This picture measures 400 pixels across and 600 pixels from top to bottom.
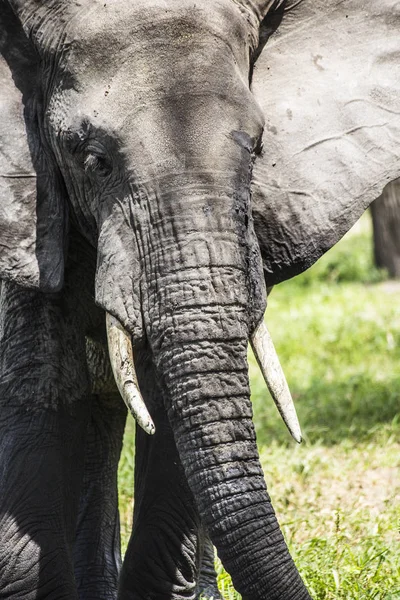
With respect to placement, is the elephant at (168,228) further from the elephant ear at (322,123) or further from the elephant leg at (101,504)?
the elephant leg at (101,504)

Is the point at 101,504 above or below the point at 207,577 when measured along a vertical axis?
above

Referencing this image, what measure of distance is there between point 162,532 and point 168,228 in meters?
1.15

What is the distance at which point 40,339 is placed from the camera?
3.93 meters

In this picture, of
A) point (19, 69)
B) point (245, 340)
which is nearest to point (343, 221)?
point (245, 340)

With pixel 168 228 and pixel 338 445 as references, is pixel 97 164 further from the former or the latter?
pixel 338 445

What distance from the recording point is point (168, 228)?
11.3ft

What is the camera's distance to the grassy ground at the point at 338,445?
15.1 feet

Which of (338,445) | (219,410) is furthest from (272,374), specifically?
(338,445)

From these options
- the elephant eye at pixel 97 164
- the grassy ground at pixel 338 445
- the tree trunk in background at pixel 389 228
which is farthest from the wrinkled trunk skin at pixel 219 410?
the tree trunk in background at pixel 389 228

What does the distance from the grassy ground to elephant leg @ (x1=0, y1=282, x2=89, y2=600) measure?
91cm

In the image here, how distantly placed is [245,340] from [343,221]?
0.77 meters

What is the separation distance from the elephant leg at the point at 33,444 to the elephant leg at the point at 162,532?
27 cm

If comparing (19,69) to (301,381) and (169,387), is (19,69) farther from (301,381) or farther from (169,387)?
(301,381)

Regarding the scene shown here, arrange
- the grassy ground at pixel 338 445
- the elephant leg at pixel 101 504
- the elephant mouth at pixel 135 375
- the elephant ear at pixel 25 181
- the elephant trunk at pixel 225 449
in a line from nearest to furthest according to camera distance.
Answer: the elephant trunk at pixel 225 449
the elephant mouth at pixel 135 375
the elephant ear at pixel 25 181
the grassy ground at pixel 338 445
the elephant leg at pixel 101 504
